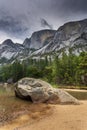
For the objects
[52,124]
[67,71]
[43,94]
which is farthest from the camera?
[67,71]

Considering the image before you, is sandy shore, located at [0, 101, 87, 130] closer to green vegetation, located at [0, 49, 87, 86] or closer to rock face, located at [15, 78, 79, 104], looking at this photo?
rock face, located at [15, 78, 79, 104]

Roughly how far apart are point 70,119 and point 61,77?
69.0 metres

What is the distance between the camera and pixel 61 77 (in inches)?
3418

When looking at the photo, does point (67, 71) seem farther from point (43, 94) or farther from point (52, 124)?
point (52, 124)

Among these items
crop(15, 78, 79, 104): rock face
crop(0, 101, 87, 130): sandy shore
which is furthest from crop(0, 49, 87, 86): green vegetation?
crop(0, 101, 87, 130): sandy shore

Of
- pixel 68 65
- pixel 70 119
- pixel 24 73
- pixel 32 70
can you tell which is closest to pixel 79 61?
pixel 68 65

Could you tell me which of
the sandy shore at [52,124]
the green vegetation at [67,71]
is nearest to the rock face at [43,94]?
the sandy shore at [52,124]

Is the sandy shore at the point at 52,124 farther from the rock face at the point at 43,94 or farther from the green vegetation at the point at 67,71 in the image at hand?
the green vegetation at the point at 67,71

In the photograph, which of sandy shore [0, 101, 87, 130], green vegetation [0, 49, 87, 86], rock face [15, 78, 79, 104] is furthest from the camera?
green vegetation [0, 49, 87, 86]

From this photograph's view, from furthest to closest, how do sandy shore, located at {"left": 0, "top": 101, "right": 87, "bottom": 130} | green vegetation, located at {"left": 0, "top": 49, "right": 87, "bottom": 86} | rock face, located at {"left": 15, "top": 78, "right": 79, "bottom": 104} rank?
1. green vegetation, located at {"left": 0, "top": 49, "right": 87, "bottom": 86}
2. rock face, located at {"left": 15, "top": 78, "right": 79, "bottom": 104}
3. sandy shore, located at {"left": 0, "top": 101, "right": 87, "bottom": 130}

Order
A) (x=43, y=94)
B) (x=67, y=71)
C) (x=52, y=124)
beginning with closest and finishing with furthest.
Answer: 1. (x=52, y=124)
2. (x=43, y=94)
3. (x=67, y=71)

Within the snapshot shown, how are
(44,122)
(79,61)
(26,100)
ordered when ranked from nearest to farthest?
(44,122) < (26,100) < (79,61)

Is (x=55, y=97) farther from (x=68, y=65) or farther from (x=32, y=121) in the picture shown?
(x=68, y=65)

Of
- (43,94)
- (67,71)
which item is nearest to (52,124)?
(43,94)
